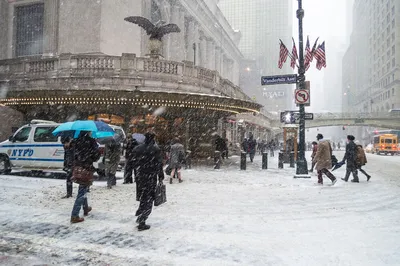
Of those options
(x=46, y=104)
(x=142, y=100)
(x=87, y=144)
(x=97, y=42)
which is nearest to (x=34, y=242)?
(x=87, y=144)

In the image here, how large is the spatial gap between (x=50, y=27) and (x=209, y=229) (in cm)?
2737

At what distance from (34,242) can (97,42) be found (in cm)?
2368

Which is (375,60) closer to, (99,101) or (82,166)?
(99,101)

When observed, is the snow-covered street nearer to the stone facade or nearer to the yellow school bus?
the stone facade

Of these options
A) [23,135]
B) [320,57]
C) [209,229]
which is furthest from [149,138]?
[320,57]

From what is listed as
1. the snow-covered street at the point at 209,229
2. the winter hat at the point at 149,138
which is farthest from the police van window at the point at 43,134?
the winter hat at the point at 149,138

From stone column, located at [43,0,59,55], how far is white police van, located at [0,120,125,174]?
16047 mm

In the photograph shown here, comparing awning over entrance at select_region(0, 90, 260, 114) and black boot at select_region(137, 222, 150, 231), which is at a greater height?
awning over entrance at select_region(0, 90, 260, 114)

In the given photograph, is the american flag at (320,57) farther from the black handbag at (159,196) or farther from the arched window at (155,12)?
the arched window at (155,12)

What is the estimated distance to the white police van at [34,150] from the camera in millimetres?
12945

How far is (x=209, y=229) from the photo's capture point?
20.3 ft

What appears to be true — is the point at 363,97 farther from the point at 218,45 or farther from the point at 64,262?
the point at 64,262

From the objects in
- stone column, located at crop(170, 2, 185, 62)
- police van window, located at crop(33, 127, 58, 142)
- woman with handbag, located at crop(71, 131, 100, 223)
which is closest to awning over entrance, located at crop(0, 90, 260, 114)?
police van window, located at crop(33, 127, 58, 142)

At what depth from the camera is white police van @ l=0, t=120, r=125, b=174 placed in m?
12.9
